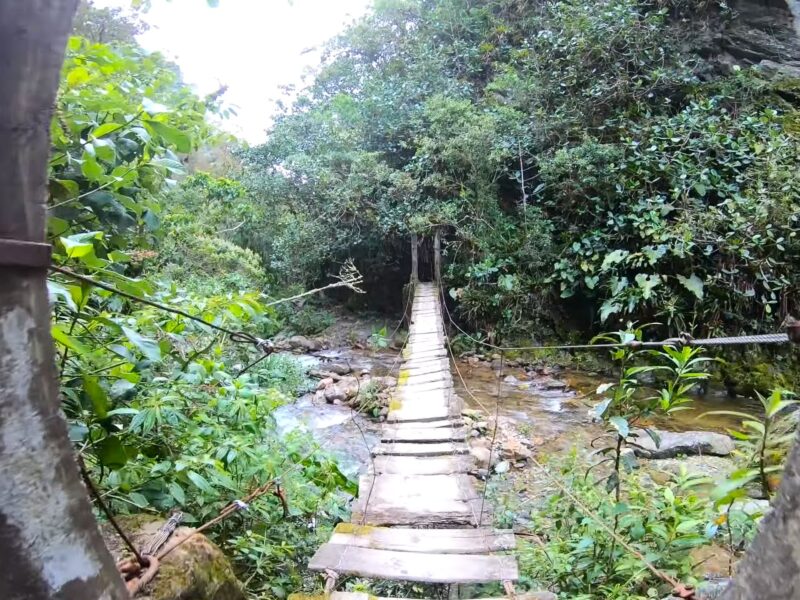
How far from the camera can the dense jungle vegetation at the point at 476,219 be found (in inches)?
68.6

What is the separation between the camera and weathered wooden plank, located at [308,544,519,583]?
1685mm

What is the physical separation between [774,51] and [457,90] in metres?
4.38

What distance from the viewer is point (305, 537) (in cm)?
219

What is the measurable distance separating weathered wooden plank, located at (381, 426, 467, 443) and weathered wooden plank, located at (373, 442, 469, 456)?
4cm

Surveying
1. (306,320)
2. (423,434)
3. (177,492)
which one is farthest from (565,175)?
(177,492)

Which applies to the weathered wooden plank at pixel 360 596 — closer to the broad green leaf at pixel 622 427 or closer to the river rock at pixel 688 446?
the broad green leaf at pixel 622 427

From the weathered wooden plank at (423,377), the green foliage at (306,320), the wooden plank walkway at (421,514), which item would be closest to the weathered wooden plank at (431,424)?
the wooden plank walkway at (421,514)

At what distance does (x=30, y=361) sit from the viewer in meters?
0.58

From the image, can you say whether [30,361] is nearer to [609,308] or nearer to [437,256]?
[609,308]

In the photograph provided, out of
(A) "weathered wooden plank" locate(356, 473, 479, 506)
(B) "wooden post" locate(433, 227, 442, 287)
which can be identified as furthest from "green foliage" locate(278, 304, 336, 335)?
(A) "weathered wooden plank" locate(356, 473, 479, 506)

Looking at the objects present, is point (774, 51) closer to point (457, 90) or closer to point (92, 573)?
point (457, 90)

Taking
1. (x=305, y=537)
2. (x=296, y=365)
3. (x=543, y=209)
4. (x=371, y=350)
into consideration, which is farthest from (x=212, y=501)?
(x=543, y=209)

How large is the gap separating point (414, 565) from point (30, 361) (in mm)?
A: 1520


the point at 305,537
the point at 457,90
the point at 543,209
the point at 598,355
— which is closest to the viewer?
the point at 305,537
